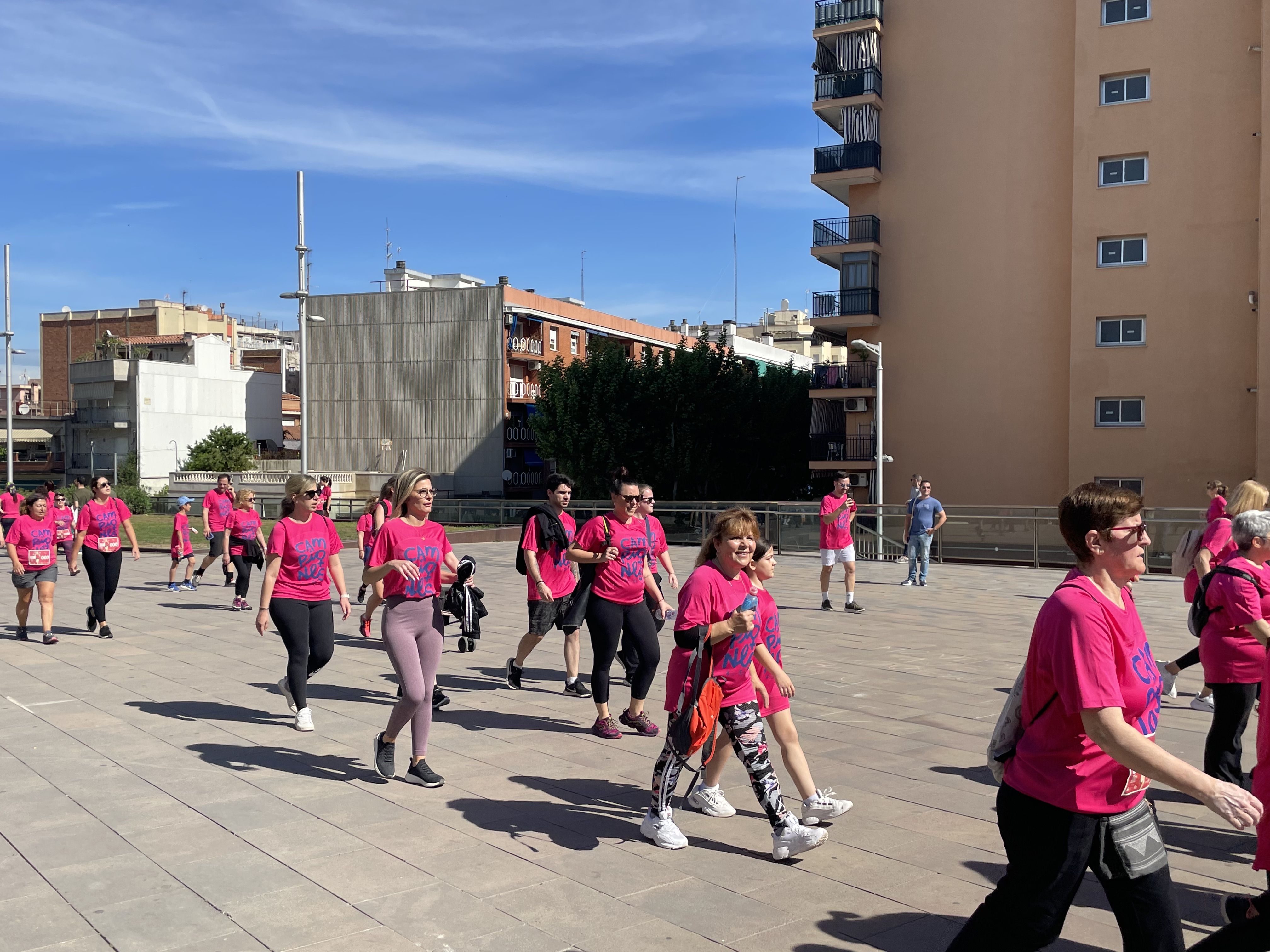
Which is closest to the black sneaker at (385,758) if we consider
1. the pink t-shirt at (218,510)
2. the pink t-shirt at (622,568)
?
the pink t-shirt at (622,568)

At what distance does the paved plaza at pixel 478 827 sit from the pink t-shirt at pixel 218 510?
290 inches

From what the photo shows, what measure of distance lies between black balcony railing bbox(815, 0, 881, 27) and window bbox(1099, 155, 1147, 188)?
944cm

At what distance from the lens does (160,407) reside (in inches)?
2803

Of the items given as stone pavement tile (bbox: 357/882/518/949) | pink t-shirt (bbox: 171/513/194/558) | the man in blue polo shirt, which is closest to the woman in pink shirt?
stone pavement tile (bbox: 357/882/518/949)

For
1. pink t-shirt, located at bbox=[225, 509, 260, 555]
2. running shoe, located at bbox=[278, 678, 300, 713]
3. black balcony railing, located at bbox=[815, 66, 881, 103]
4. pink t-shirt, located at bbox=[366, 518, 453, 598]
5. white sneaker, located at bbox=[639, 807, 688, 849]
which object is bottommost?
white sneaker, located at bbox=[639, 807, 688, 849]

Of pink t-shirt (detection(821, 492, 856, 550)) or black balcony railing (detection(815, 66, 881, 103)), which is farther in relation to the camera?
black balcony railing (detection(815, 66, 881, 103))

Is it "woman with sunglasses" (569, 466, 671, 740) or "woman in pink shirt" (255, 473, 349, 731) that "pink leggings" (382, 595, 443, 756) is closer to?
"woman in pink shirt" (255, 473, 349, 731)

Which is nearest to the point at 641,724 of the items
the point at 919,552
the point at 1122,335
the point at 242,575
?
the point at 242,575

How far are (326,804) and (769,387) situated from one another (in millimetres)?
44943

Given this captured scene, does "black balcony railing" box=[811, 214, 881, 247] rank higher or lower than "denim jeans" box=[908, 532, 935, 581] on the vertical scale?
higher

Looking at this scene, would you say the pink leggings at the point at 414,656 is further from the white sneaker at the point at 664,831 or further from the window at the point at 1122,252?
the window at the point at 1122,252

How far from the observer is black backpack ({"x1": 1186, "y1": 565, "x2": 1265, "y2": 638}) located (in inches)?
210

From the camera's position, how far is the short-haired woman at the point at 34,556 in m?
12.1

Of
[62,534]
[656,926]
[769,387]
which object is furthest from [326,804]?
[769,387]
